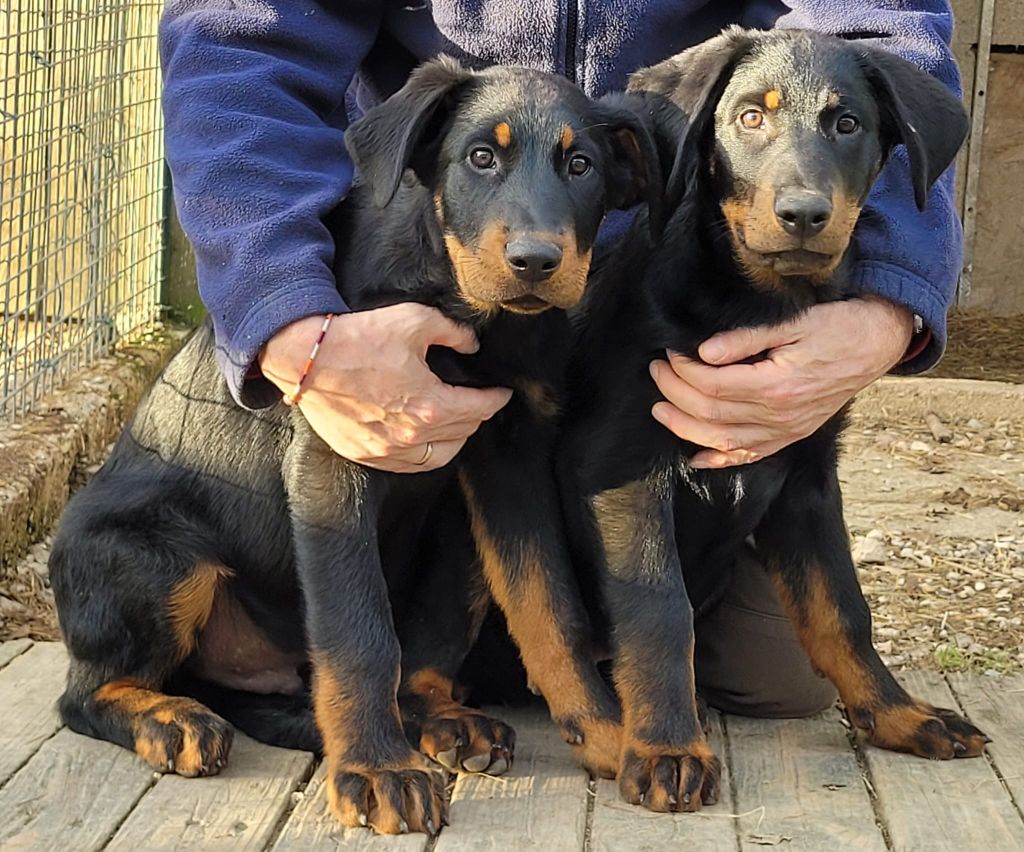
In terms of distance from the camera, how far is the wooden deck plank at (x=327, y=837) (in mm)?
Answer: 2605

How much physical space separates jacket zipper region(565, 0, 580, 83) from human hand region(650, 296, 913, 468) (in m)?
0.74

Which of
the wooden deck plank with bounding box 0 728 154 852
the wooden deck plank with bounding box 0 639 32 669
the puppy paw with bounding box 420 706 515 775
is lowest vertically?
the wooden deck plank with bounding box 0 639 32 669

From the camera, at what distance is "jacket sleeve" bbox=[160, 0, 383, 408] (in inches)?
114

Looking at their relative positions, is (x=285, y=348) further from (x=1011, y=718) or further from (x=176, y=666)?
(x=1011, y=718)

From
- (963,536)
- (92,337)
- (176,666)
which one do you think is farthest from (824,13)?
(92,337)

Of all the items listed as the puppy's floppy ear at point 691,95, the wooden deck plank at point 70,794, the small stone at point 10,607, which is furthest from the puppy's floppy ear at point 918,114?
the small stone at point 10,607

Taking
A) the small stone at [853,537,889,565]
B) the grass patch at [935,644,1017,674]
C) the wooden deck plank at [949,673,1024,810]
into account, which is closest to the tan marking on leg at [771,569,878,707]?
the wooden deck plank at [949,673,1024,810]

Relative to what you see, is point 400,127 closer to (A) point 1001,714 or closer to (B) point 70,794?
(B) point 70,794

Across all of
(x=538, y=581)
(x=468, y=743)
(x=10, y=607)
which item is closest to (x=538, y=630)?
(x=538, y=581)

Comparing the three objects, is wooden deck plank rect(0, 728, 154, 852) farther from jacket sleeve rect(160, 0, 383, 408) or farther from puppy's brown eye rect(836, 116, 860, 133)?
puppy's brown eye rect(836, 116, 860, 133)

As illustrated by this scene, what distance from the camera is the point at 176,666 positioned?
10.1ft

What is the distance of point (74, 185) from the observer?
17.1 feet

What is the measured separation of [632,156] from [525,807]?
1.18 meters

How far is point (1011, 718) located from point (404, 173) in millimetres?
1663
